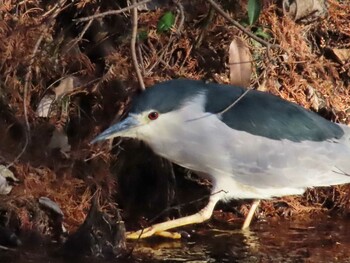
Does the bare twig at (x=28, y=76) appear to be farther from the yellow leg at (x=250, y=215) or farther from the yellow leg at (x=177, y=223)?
the yellow leg at (x=250, y=215)

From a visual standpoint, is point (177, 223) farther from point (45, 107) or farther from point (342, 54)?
point (342, 54)

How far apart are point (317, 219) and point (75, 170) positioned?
125 cm

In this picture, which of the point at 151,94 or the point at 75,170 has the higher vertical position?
the point at 151,94

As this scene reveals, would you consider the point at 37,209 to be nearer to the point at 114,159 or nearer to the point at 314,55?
the point at 114,159

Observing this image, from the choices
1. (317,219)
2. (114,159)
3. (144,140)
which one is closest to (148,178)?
(114,159)

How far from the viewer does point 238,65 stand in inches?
198

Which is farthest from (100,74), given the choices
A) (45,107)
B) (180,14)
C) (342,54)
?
(342,54)

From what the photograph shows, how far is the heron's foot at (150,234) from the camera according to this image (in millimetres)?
4323

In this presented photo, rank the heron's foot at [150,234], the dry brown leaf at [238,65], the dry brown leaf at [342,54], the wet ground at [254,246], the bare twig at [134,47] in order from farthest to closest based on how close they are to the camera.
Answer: the dry brown leaf at [342,54] → the dry brown leaf at [238,65] → the bare twig at [134,47] → the heron's foot at [150,234] → the wet ground at [254,246]

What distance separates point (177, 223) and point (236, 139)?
0.46 metres

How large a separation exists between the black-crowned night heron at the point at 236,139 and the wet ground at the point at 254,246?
11 centimetres

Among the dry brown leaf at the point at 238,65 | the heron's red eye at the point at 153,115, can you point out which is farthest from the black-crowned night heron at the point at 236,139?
the dry brown leaf at the point at 238,65

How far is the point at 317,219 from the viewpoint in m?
4.98

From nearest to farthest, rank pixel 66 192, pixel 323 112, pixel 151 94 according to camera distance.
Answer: pixel 151 94 → pixel 66 192 → pixel 323 112
